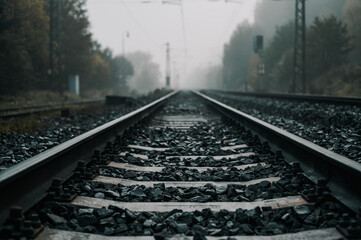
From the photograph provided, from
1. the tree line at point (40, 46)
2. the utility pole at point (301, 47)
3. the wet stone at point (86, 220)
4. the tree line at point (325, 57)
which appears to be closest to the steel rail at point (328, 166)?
the wet stone at point (86, 220)

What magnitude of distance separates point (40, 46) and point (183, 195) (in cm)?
2969

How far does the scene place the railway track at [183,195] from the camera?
2014 mm

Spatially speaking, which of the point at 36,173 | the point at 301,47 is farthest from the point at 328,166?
the point at 301,47

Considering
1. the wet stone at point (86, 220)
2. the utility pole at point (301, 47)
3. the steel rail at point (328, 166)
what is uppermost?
the utility pole at point (301, 47)

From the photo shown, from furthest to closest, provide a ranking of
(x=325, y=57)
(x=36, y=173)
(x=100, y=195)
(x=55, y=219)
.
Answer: (x=325, y=57) → (x=100, y=195) → (x=36, y=173) → (x=55, y=219)

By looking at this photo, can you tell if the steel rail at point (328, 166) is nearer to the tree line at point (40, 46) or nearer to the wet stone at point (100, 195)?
the wet stone at point (100, 195)

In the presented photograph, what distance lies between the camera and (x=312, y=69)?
38656mm

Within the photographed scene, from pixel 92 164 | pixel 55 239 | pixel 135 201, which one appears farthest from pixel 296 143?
pixel 55 239

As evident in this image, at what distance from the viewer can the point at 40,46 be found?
29.3m

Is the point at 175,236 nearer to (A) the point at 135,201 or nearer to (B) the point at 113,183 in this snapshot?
(A) the point at 135,201

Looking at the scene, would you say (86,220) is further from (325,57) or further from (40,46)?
(325,57)

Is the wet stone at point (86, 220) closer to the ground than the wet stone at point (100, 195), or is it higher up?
closer to the ground

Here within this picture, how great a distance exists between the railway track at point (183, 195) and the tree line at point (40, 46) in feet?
68.8

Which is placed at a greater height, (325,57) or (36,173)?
(325,57)
